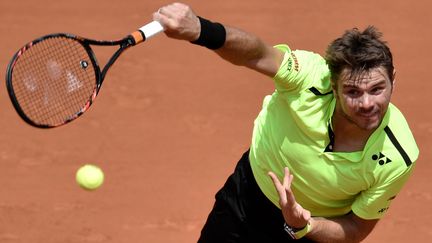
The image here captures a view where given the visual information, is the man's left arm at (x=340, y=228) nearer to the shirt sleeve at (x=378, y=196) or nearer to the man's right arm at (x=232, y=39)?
the shirt sleeve at (x=378, y=196)

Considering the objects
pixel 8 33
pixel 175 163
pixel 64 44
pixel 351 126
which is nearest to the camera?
pixel 351 126

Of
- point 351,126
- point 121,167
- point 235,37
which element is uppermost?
point 235,37

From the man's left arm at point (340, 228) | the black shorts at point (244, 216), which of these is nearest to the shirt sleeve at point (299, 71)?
the man's left arm at point (340, 228)

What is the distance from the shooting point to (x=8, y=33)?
898 centimetres

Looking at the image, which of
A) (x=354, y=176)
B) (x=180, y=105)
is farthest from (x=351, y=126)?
(x=180, y=105)

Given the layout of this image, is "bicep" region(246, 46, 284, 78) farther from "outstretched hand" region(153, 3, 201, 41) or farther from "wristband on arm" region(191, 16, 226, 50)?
"outstretched hand" region(153, 3, 201, 41)

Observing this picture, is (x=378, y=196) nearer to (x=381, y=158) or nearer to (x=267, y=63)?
(x=381, y=158)

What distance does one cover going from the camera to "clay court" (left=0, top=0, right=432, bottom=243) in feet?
23.6

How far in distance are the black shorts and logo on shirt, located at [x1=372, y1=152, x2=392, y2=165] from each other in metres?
0.81

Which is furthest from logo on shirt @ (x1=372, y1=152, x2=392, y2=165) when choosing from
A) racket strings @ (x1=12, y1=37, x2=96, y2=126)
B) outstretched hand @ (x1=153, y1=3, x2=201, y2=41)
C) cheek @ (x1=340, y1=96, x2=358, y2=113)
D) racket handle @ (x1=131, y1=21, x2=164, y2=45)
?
racket strings @ (x1=12, y1=37, x2=96, y2=126)

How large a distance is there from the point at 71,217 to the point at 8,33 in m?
2.56

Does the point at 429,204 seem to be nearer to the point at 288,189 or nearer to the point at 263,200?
the point at 263,200

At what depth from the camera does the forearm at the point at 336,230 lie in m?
5.04

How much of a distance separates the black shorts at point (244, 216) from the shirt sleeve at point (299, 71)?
0.86 metres
